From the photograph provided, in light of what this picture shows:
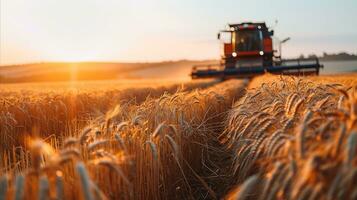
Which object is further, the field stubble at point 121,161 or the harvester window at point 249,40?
the harvester window at point 249,40

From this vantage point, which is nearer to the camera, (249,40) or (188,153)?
(188,153)

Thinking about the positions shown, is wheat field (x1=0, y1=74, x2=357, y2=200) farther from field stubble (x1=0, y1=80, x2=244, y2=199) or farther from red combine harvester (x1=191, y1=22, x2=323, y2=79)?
red combine harvester (x1=191, y1=22, x2=323, y2=79)

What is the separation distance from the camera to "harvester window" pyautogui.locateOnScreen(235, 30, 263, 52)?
25188mm

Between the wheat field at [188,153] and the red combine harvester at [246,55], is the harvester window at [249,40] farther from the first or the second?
the wheat field at [188,153]

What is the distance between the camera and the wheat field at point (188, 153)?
191 cm

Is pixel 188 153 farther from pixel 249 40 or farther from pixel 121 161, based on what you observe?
pixel 249 40

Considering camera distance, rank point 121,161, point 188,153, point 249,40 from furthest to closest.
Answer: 1. point 249,40
2. point 188,153
3. point 121,161

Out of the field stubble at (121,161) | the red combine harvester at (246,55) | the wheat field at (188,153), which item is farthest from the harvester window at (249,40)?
the field stubble at (121,161)

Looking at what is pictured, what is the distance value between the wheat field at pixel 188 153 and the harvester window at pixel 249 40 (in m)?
17.6

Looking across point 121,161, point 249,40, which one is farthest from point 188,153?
point 249,40

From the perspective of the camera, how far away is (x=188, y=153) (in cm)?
486

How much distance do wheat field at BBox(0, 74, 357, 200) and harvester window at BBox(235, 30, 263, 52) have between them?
17605 millimetres

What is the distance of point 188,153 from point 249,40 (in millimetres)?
20981

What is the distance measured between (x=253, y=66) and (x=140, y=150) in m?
22.1
